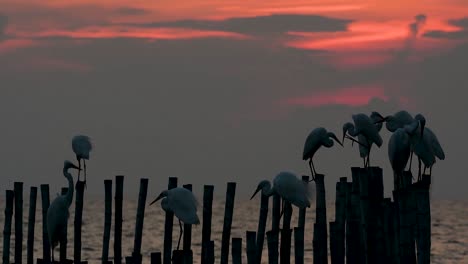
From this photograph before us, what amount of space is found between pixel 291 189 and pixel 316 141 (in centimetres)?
289

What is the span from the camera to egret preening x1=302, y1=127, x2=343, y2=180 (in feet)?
65.9

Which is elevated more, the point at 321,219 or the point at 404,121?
the point at 404,121

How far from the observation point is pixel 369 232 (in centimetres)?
1473

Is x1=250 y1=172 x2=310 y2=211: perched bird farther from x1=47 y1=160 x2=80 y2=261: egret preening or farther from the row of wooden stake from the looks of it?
x1=47 y1=160 x2=80 y2=261: egret preening

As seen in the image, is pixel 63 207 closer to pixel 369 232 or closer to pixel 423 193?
pixel 369 232

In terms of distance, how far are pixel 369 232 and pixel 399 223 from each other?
3.56ft

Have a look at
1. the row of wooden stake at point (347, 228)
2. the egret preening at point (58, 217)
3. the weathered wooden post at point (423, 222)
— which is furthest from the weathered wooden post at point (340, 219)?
the egret preening at point (58, 217)

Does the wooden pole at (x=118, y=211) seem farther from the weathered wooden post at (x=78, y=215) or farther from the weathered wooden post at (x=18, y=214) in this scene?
the weathered wooden post at (x=18, y=214)

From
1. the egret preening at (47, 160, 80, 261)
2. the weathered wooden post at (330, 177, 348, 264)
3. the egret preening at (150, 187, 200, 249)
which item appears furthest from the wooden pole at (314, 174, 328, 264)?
the egret preening at (47, 160, 80, 261)

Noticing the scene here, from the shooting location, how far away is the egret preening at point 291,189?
17297mm

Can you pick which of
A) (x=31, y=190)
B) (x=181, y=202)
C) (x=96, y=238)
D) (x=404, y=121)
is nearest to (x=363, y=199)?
(x=181, y=202)

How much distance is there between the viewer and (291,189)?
57.1 ft

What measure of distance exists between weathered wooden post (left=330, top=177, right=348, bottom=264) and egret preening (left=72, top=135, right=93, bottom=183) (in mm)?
6383

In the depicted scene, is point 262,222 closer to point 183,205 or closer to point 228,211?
point 228,211
